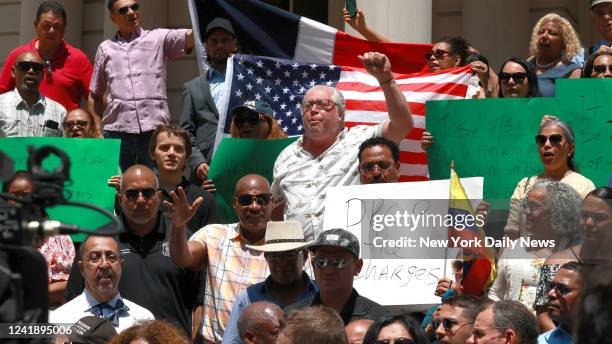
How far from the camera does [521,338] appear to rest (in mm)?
5742

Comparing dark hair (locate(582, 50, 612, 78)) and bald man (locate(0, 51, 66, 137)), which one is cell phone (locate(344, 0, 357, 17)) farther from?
bald man (locate(0, 51, 66, 137))

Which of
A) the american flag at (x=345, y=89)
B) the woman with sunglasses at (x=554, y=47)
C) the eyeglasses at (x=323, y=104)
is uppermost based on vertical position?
the woman with sunglasses at (x=554, y=47)

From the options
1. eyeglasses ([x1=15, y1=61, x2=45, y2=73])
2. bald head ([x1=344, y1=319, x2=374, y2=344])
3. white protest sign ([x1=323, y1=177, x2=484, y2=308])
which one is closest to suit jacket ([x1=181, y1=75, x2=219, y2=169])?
eyeglasses ([x1=15, y1=61, x2=45, y2=73])

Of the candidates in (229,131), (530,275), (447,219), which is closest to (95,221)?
(229,131)

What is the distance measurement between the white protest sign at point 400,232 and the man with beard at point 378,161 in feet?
0.58

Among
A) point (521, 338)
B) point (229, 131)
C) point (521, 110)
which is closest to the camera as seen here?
point (521, 338)

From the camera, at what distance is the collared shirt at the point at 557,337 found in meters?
6.03

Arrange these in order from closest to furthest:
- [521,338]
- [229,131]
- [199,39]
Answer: [521,338], [229,131], [199,39]

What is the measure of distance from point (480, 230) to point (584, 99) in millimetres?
1528

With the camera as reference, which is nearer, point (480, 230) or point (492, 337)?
point (492, 337)

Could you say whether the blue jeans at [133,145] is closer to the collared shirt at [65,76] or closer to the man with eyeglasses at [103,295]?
the collared shirt at [65,76]

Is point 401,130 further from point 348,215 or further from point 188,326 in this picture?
point 188,326

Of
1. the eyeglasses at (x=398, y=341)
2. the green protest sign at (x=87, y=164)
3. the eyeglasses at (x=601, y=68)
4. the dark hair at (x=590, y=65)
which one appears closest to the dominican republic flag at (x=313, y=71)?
the green protest sign at (x=87, y=164)

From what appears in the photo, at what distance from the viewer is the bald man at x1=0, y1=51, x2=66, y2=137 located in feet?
34.1
